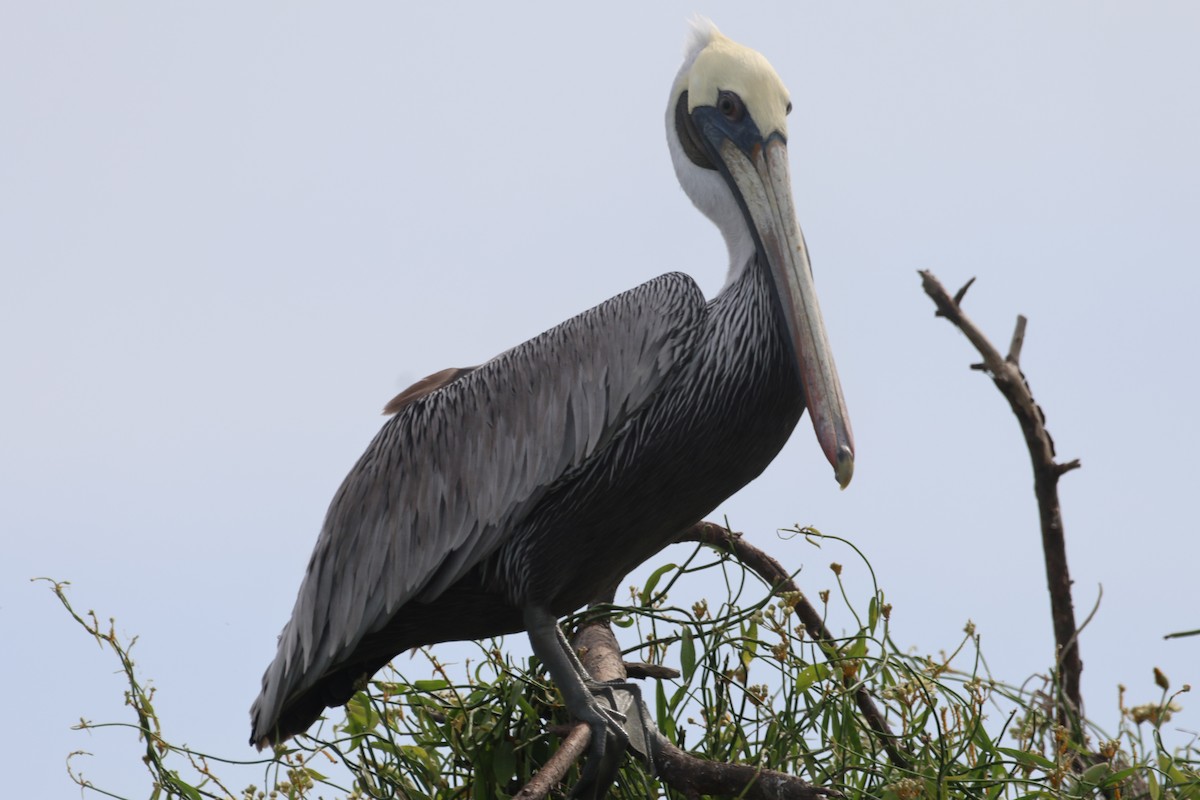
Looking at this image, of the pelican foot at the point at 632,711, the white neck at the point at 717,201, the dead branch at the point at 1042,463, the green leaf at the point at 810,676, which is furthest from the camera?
the dead branch at the point at 1042,463

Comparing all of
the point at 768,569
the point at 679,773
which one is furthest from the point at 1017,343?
the point at 679,773

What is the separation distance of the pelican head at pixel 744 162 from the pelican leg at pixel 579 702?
0.70 meters

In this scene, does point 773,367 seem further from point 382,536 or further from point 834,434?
point 382,536

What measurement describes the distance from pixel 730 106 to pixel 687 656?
44.9 inches

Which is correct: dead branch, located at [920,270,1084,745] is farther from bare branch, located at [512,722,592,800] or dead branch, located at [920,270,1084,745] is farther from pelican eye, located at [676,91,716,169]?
bare branch, located at [512,722,592,800]

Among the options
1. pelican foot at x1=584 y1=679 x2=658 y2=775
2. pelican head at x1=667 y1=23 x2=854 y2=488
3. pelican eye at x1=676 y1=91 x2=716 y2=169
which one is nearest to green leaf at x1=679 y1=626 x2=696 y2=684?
pelican foot at x1=584 y1=679 x2=658 y2=775

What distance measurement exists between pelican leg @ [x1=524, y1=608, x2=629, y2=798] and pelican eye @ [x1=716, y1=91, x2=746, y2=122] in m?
1.10

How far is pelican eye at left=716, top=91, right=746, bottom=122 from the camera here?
313 cm

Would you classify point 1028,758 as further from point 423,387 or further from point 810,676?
point 423,387

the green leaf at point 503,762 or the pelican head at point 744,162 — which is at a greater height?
the pelican head at point 744,162

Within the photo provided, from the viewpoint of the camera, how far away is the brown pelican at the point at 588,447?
9.24 ft

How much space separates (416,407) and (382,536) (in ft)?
1.09

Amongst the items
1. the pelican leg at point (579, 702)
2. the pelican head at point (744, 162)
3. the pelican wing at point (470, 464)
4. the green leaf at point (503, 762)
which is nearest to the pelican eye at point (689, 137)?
the pelican head at point (744, 162)

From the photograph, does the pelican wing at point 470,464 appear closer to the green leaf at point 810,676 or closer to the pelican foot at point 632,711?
the pelican foot at point 632,711
